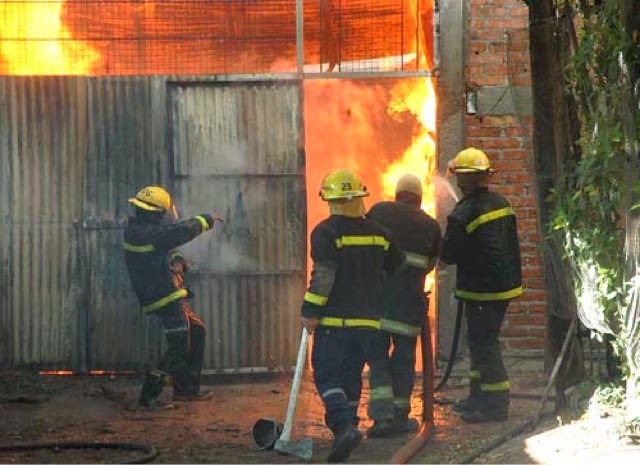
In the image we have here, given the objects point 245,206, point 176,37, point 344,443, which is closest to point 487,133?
point 245,206

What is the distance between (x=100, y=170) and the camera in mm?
11500

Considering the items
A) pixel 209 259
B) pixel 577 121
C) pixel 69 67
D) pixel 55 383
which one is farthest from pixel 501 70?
pixel 55 383

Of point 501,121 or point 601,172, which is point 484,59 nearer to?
point 501,121

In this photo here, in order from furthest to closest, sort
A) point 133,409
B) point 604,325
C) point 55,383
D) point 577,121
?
point 55,383 < point 133,409 < point 577,121 < point 604,325

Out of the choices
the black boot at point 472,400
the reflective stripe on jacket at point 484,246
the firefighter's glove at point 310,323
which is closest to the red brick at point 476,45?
the reflective stripe on jacket at point 484,246

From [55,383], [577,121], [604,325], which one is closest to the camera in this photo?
[604,325]

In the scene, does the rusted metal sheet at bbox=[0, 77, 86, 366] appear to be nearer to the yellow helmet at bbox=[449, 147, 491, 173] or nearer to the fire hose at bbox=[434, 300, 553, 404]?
the fire hose at bbox=[434, 300, 553, 404]

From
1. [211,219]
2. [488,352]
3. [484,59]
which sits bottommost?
[488,352]

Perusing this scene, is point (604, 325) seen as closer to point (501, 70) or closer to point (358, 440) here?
point (358, 440)

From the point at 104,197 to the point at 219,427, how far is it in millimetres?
2739

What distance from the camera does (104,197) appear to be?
1151 cm

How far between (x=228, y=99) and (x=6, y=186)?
86.5 inches

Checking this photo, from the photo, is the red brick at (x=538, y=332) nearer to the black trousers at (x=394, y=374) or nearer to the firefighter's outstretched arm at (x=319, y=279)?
the black trousers at (x=394, y=374)

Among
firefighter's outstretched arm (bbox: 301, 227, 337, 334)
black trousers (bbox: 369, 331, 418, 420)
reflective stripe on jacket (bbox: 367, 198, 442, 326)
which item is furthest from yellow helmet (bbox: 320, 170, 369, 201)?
black trousers (bbox: 369, 331, 418, 420)
